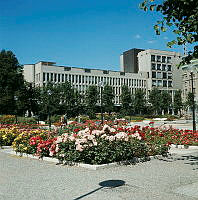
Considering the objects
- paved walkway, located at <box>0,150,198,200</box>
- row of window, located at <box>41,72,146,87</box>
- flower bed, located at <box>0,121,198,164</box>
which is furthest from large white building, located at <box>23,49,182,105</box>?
paved walkway, located at <box>0,150,198,200</box>

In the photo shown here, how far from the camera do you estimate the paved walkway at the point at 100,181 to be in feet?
18.8

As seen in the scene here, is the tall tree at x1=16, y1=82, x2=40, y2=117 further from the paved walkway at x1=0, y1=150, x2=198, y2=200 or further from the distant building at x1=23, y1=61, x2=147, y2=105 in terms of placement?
the paved walkway at x1=0, y1=150, x2=198, y2=200

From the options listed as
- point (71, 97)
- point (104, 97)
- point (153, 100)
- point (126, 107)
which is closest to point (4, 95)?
point (71, 97)

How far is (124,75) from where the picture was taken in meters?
104

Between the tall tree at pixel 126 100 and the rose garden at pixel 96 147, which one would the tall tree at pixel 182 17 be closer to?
the rose garden at pixel 96 147

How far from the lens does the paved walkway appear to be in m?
5.72

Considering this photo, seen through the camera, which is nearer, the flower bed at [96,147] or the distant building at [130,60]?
the flower bed at [96,147]

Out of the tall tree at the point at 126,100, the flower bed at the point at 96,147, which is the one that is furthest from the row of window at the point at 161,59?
the flower bed at the point at 96,147

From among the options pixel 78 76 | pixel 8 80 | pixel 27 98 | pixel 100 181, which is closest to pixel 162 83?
pixel 78 76

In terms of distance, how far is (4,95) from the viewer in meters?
57.5

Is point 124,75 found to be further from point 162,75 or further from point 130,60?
point 130,60

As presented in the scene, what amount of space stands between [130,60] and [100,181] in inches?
4524

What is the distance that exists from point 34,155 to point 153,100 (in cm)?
6631

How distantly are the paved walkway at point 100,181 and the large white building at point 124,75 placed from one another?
77733 millimetres
